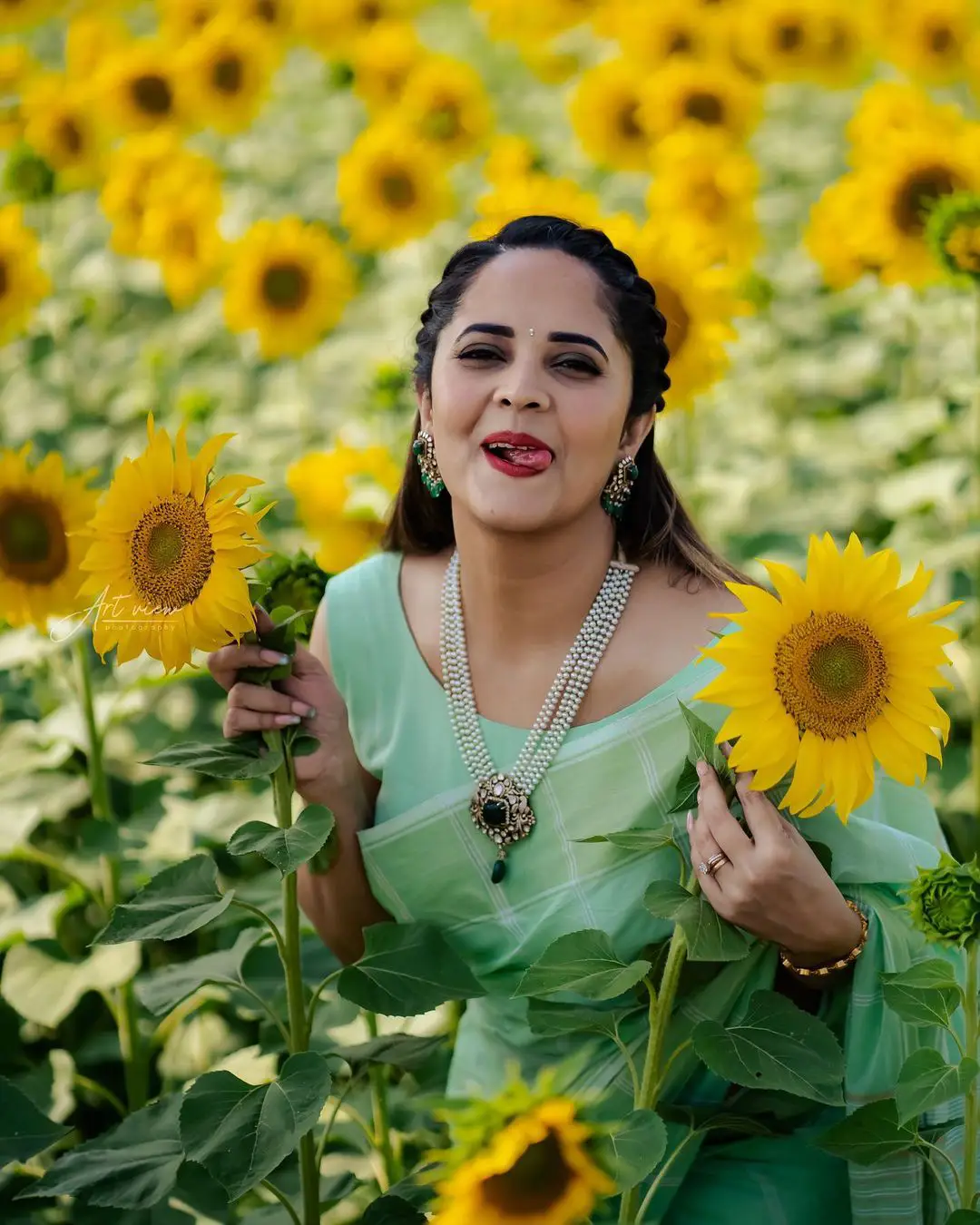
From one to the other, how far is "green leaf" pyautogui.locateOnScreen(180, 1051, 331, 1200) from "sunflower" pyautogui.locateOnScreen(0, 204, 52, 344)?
7.16 ft

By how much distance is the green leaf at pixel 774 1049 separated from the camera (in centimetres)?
137

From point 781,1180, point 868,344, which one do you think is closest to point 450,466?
point 781,1180

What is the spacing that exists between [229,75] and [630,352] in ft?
8.98

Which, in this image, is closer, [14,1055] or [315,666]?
[315,666]

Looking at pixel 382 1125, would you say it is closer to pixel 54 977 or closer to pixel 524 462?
pixel 54 977

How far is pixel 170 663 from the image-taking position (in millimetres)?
1410

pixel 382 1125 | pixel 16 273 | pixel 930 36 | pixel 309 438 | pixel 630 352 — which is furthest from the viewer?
pixel 930 36

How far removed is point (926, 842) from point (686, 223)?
68.6 inches

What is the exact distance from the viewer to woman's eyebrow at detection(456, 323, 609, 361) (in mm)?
1668

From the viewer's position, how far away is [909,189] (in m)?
3.03

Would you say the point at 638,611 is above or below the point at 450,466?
below

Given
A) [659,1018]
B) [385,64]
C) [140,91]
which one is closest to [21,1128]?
[659,1018]

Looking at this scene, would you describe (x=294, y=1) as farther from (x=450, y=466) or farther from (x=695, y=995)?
(x=695, y=995)

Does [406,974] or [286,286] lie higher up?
[286,286]
